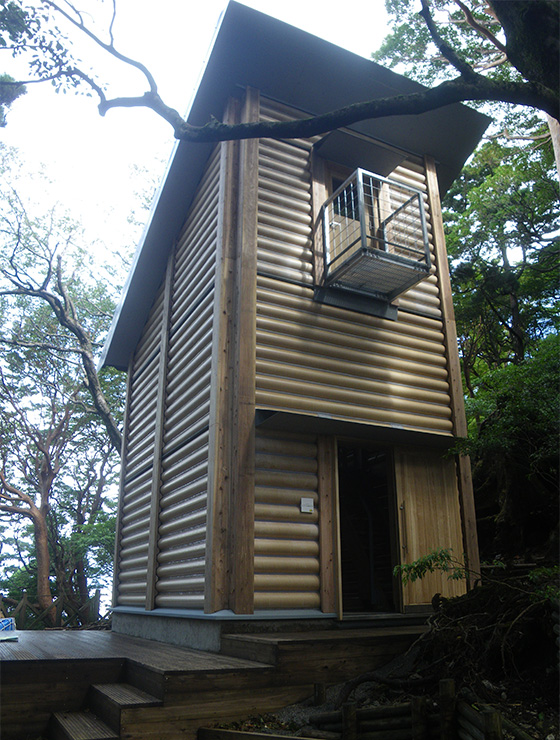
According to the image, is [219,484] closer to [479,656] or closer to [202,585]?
[202,585]

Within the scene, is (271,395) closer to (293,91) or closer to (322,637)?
(322,637)

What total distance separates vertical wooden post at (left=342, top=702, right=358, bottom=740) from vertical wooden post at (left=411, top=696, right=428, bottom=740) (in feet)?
1.20

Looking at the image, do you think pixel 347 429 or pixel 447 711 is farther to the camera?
pixel 347 429

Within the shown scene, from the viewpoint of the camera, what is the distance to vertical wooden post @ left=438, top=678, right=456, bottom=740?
3648mm

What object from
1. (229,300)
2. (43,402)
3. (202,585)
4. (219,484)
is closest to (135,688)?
(202,585)

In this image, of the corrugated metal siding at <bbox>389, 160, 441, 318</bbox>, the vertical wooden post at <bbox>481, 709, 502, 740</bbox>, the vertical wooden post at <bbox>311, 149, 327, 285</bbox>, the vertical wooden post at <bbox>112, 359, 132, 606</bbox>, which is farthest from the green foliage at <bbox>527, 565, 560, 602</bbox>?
the vertical wooden post at <bbox>112, 359, 132, 606</bbox>

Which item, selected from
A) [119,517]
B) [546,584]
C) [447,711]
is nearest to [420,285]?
[546,584]

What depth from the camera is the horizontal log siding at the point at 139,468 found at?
9.84m

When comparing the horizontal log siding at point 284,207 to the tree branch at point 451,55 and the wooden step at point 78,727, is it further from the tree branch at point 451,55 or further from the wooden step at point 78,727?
the wooden step at point 78,727

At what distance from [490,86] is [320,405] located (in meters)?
3.89

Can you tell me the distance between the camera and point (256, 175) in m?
7.98

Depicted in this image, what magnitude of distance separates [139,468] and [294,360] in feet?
15.2

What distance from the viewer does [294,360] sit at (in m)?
7.36

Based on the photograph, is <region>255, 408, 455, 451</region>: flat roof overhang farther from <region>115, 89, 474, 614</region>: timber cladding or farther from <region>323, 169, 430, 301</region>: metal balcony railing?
<region>323, 169, 430, 301</region>: metal balcony railing
